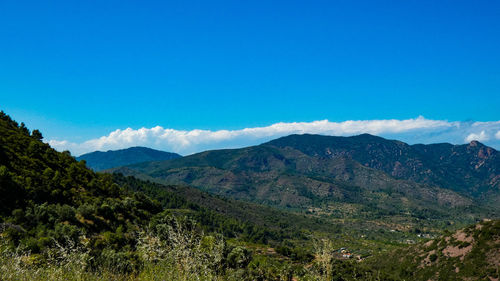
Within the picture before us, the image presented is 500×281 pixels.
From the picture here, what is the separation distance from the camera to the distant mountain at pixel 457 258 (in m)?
47.8

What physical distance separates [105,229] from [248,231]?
112 metres

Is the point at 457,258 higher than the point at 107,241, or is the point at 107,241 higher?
the point at 107,241

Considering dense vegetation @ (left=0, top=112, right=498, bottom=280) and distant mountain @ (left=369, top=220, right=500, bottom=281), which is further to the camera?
distant mountain @ (left=369, top=220, right=500, bottom=281)

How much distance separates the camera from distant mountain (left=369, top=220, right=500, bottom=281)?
47750 millimetres

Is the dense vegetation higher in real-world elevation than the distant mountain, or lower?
higher

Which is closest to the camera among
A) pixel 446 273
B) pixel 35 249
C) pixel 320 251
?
pixel 320 251

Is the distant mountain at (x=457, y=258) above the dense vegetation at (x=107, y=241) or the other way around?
the other way around

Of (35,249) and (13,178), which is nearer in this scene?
(35,249)

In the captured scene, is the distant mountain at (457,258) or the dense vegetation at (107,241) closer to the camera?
the dense vegetation at (107,241)

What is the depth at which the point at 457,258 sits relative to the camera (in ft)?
177

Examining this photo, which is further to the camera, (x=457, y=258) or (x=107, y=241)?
(x=457, y=258)

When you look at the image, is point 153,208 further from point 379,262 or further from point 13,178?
point 379,262

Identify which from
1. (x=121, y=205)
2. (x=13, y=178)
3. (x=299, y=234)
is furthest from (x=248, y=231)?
(x=13, y=178)

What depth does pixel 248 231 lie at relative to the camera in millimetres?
137500
